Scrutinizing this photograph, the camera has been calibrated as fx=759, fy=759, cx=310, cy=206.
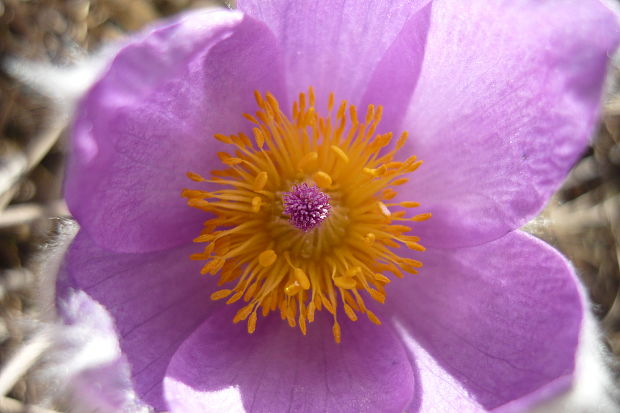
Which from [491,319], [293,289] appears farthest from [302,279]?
[491,319]

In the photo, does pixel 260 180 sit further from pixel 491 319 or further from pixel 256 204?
pixel 491 319

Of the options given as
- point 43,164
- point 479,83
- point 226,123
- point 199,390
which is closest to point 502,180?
point 479,83

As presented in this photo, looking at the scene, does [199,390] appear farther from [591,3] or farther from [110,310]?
[591,3]

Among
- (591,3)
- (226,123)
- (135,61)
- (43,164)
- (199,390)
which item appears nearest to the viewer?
(135,61)

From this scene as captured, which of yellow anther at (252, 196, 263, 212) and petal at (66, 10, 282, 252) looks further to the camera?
yellow anther at (252, 196, 263, 212)

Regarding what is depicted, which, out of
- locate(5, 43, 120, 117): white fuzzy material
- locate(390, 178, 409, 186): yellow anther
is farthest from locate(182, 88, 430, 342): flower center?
locate(5, 43, 120, 117): white fuzzy material

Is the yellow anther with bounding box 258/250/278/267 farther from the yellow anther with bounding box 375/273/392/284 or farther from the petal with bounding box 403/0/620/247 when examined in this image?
the petal with bounding box 403/0/620/247

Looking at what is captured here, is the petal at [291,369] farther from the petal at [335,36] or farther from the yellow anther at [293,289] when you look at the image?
the petal at [335,36]
